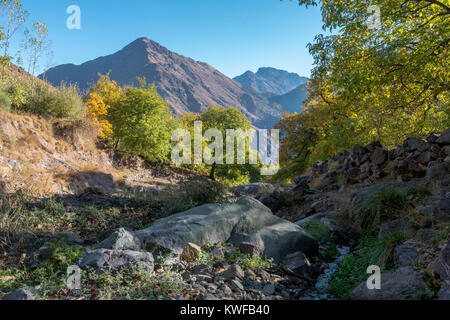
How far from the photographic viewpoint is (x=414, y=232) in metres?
3.71

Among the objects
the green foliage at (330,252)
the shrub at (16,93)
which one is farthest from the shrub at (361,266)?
the shrub at (16,93)

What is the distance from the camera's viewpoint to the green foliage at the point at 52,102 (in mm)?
11531

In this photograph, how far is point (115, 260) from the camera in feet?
9.82

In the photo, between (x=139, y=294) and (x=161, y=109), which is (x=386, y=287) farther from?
(x=161, y=109)

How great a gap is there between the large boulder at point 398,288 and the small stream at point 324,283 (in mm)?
465

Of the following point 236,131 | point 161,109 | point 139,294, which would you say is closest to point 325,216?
point 139,294

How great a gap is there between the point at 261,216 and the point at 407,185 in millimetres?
3125

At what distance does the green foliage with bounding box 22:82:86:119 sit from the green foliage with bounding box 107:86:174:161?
4.28 meters

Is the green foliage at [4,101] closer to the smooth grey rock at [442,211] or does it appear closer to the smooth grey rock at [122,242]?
the smooth grey rock at [122,242]

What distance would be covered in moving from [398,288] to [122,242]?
122 inches
